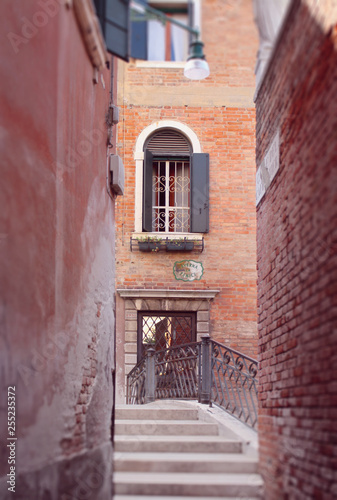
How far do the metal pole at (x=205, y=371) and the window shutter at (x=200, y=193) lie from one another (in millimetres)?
3674

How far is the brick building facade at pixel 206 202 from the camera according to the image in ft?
39.9

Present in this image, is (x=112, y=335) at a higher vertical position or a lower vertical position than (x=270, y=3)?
lower

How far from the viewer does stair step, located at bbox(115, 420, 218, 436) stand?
302 inches

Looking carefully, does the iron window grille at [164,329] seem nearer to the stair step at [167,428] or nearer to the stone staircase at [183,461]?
the stone staircase at [183,461]

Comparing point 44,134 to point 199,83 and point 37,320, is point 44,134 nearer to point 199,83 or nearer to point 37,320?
point 37,320

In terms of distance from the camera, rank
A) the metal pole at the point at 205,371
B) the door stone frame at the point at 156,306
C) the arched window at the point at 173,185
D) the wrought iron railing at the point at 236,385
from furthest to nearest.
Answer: the arched window at the point at 173,185 < the door stone frame at the point at 156,306 < the metal pole at the point at 205,371 < the wrought iron railing at the point at 236,385

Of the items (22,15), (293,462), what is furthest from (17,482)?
(22,15)

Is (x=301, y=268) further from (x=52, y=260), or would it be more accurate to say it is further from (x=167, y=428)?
(x=167, y=428)

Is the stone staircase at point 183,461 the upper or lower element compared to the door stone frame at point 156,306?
lower

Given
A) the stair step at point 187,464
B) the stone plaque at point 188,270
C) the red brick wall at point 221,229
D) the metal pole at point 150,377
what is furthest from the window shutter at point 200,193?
the stair step at point 187,464

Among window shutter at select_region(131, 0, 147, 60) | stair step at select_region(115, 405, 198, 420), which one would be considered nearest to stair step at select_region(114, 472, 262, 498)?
stair step at select_region(115, 405, 198, 420)

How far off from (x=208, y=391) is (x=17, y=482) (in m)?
5.16

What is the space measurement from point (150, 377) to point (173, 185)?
4.23m

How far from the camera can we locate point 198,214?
12477 mm
